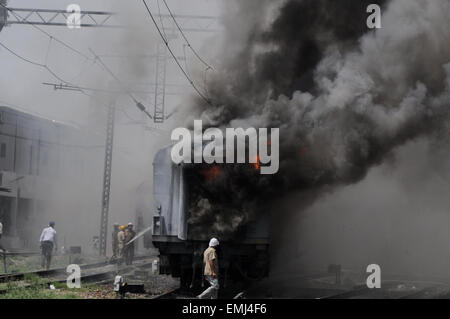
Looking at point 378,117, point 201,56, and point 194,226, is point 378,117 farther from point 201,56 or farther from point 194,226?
point 201,56

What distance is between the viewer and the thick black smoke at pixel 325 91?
1323 cm

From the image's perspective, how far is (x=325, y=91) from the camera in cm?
1388

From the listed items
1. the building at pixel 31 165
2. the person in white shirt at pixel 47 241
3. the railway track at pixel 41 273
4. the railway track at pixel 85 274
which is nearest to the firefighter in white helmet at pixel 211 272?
the railway track at pixel 85 274

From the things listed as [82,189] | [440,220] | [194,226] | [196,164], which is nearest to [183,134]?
[196,164]

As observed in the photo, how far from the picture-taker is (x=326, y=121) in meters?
13.6

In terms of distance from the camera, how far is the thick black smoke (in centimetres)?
1323

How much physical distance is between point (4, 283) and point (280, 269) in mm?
7791

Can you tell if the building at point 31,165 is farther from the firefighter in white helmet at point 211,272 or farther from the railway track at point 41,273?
the firefighter in white helmet at point 211,272

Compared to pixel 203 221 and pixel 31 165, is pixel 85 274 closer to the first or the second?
pixel 203 221

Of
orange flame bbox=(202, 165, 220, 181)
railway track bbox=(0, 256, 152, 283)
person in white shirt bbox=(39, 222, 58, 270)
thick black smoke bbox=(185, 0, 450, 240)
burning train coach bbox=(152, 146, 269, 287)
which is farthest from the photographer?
person in white shirt bbox=(39, 222, 58, 270)

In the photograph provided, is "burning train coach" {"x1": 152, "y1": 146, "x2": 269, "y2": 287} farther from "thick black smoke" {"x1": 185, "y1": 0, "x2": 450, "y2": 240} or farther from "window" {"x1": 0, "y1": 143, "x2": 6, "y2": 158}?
"window" {"x1": 0, "y1": 143, "x2": 6, "y2": 158}

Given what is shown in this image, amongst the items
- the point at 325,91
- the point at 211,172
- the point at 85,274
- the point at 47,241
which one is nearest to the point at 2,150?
the point at 47,241

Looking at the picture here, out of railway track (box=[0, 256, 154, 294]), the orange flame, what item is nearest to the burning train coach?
the orange flame

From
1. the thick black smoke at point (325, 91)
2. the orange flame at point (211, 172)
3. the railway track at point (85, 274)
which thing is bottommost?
the railway track at point (85, 274)
